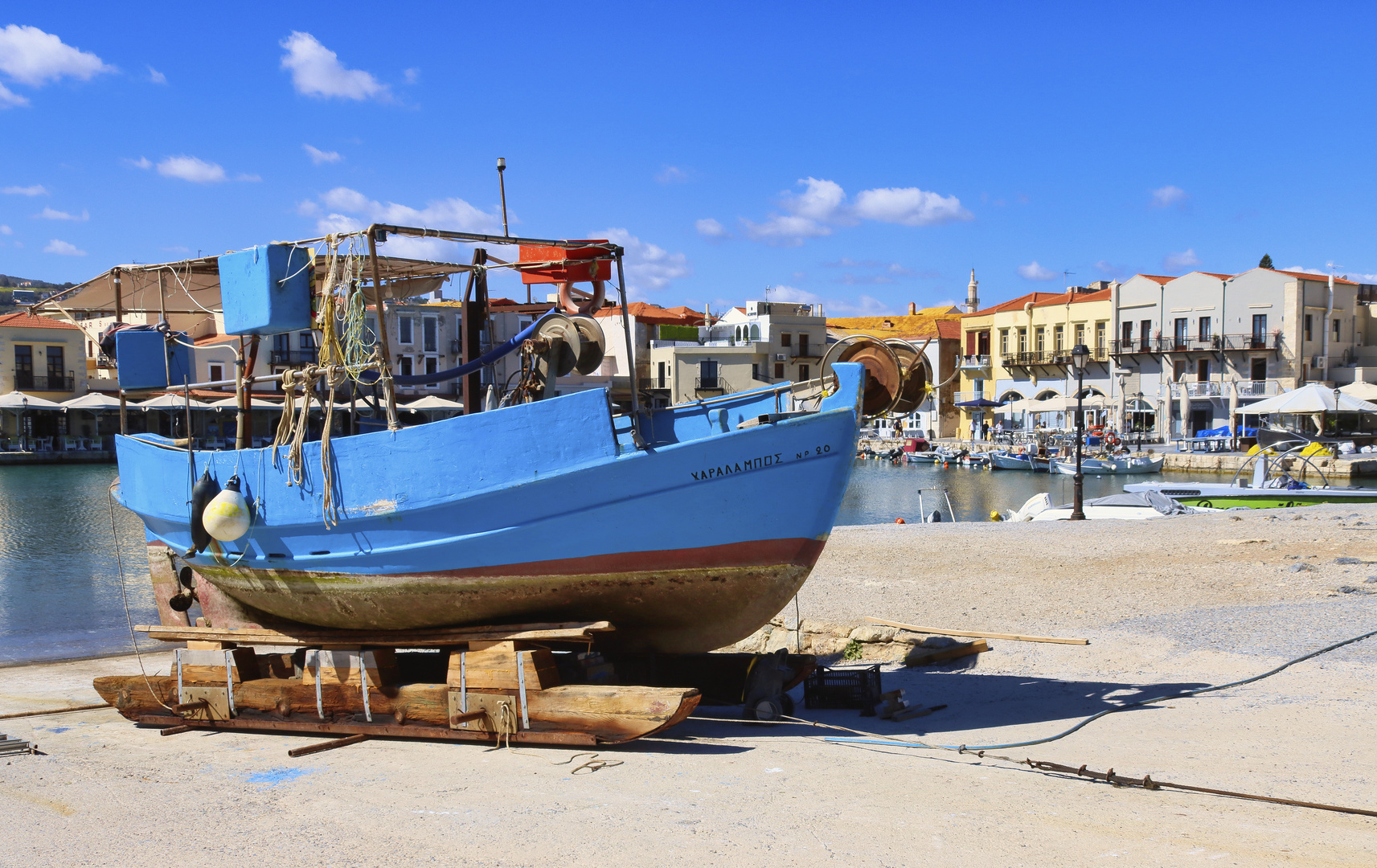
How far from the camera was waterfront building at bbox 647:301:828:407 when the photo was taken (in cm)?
5684

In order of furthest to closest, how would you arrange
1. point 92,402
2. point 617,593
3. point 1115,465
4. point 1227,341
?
point 92,402
point 1227,341
point 1115,465
point 617,593

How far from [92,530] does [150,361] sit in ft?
72.8

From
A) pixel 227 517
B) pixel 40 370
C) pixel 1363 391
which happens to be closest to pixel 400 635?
pixel 227 517

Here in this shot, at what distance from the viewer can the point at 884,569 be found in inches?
583

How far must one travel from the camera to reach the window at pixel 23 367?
60.1 metres

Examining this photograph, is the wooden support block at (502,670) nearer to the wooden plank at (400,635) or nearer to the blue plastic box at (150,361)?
the wooden plank at (400,635)

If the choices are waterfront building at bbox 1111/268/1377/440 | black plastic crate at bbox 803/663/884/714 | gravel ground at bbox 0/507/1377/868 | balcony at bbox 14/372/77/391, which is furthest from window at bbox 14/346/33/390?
black plastic crate at bbox 803/663/884/714

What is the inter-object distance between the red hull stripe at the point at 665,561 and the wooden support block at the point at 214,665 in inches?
71.9

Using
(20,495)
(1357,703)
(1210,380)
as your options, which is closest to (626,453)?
(1357,703)

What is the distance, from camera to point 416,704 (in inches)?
286

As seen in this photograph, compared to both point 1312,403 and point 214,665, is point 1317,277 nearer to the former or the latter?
point 1312,403

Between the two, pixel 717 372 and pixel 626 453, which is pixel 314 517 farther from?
pixel 717 372

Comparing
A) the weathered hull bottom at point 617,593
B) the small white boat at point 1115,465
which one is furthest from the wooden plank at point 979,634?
the small white boat at point 1115,465

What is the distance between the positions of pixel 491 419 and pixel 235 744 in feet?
9.73
